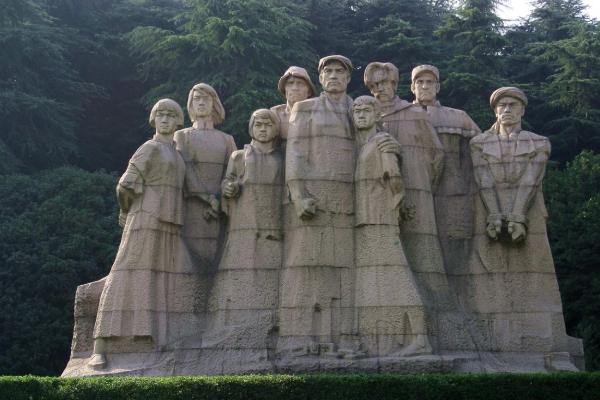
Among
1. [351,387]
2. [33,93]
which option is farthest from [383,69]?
[33,93]

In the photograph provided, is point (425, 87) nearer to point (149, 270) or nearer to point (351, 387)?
point (149, 270)

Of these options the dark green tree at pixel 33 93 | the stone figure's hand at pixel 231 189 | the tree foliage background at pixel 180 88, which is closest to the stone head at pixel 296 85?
the stone figure's hand at pixel 231 189

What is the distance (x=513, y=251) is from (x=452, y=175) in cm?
152

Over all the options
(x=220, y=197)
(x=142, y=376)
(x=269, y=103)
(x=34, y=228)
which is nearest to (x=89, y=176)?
(x=34, y=228)

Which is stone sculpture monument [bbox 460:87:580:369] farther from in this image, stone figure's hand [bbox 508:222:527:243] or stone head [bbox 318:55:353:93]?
stone head [bbox 318:55:353:93]

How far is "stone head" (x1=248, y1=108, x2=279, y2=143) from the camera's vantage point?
44.6 feet

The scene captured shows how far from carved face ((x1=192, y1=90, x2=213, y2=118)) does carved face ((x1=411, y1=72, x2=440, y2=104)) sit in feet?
10.5

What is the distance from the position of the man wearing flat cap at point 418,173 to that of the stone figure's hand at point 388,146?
37 centimetres

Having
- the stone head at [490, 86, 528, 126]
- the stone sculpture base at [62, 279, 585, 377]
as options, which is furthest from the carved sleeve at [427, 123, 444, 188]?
the stone sculpture base at [62, 279, 585, 377]

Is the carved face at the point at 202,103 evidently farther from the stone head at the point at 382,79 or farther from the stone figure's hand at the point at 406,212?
the stone figure's hand at the point at 406,212

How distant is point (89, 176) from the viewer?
85.4ft

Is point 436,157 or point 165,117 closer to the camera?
point 436,157

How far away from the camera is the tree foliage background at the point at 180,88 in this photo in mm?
22578

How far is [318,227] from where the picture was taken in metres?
12.9
